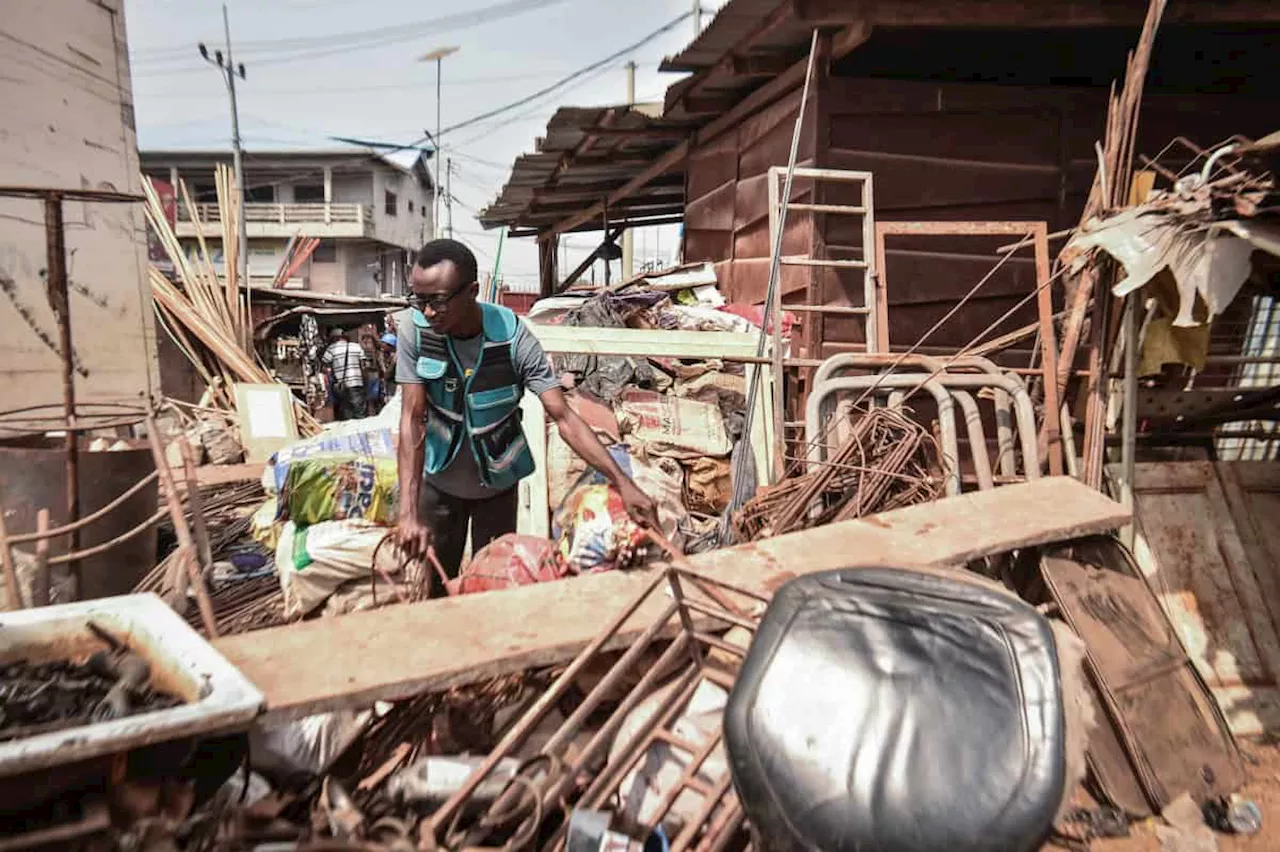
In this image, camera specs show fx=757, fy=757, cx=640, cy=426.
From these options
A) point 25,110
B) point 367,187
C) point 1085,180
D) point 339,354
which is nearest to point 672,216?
point 339,354

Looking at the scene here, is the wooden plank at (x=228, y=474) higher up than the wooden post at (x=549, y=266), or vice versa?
the wooden post at (x=549, y=266)

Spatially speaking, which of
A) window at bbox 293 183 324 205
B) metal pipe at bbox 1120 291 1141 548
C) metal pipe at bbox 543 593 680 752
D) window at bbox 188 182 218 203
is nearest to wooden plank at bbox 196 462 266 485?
metal pipe at bbox 543 593 680 752

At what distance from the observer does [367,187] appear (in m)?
31.7

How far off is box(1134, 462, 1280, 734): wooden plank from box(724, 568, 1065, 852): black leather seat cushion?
2.59 meters

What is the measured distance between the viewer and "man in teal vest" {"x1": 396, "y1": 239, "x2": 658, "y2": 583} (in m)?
2.77

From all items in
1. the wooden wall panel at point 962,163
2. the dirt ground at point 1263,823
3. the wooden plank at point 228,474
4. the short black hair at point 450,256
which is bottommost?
the dirt ground at point 1263,823

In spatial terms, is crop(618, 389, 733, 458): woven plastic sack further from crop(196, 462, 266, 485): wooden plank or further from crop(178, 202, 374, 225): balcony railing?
crop(178, 202, 374, 225): balcony railing

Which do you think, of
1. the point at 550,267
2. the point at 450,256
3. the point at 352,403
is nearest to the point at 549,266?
the point at 550,267

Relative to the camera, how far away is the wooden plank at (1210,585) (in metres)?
3.20

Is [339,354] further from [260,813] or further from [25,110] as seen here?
[260,813]

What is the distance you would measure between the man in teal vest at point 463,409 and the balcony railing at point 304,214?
95.7 feet

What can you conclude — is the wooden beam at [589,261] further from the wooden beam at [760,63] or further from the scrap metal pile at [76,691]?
the scrap metal pile at [76,691]

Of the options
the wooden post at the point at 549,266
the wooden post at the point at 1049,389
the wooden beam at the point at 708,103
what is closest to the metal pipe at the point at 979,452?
the wooden post at the point at 1049,389

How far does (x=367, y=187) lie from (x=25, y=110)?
29.4 m
